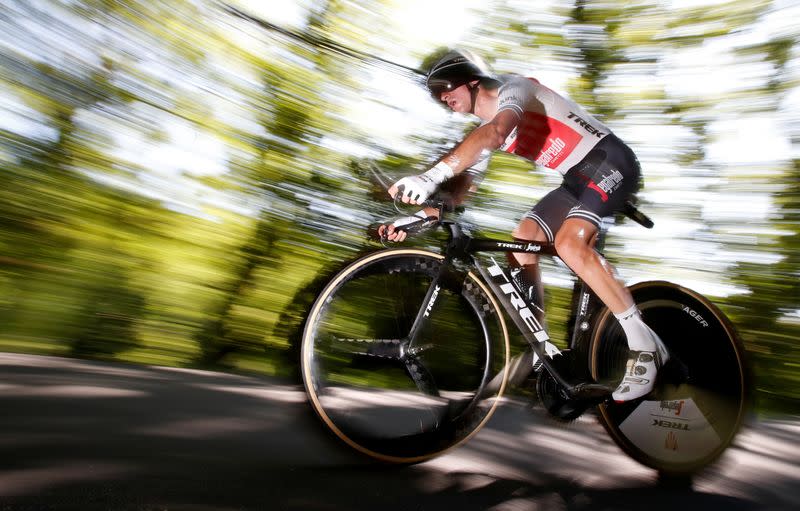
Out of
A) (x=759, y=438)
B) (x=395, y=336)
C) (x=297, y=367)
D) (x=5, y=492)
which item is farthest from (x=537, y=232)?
(x=5, y=492)

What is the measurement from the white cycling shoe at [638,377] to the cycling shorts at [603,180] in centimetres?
62

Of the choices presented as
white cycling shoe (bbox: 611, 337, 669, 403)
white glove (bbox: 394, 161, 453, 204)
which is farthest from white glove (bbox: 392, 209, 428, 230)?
white cycling shoe (bbox: 611, 337, 669, 403)

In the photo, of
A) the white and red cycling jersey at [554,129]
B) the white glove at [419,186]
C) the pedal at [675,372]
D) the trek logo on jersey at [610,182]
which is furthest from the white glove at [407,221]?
the pedal at [675,372]

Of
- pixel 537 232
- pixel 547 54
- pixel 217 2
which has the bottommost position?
pixel 537 232

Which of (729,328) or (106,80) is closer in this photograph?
(729,328)

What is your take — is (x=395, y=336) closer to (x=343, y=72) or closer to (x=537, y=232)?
(x=537, y=232)

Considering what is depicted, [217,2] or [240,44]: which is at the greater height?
[217,2]

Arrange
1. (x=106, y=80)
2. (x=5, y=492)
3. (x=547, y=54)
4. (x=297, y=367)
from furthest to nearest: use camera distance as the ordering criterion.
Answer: (x=547, y=54)
(x=106, y=80)
(x=297, y=367)
(x=5, y=492)

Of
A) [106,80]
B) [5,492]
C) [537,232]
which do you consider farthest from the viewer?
[106,80]

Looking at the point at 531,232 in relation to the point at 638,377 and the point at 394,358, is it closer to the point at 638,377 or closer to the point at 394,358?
the point at 638,377

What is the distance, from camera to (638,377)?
2.13 m

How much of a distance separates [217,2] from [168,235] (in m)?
1.78

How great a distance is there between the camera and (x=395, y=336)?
2129 millimetres

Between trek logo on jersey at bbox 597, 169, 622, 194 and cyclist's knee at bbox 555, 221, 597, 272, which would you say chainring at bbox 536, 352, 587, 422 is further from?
trek logo on jersey at bbox 597, 169, 622, 194
